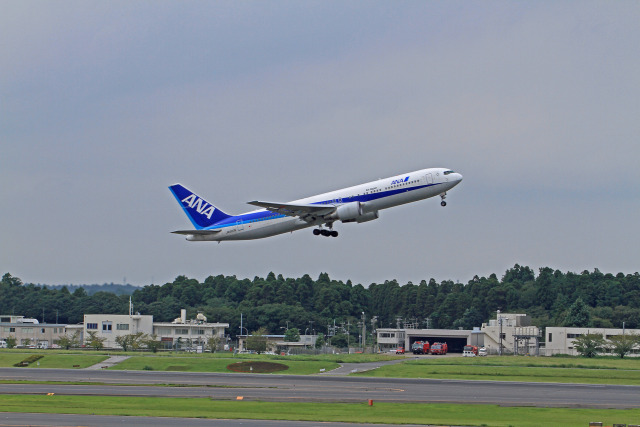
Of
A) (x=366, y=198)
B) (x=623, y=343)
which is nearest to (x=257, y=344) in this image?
(x=623, y=343)

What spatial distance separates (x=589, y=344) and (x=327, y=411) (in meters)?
78.0

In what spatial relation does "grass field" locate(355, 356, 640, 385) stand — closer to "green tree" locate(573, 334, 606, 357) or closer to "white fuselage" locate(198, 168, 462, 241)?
"green tree" locate(573, 334, 606, 357)

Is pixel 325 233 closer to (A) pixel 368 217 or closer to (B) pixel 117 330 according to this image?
(A) pixel 368 217

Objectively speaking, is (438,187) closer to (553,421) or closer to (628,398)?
(628,398)

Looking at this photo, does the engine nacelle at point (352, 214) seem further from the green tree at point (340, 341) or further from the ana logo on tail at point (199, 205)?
the green tree at point (340, 341)

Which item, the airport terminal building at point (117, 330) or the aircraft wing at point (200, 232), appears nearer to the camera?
the aircraft wing at point (200, 232)

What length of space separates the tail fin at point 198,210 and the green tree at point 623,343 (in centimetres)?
6212

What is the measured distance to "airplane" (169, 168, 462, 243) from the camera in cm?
7662

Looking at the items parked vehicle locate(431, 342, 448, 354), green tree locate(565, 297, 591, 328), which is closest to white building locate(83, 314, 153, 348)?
parked vehicle locate(431, 342, 448, 354)

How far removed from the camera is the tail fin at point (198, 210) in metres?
91.4

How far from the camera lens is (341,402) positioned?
196ft

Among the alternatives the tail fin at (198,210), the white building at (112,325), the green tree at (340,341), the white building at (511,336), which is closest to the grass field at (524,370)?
the tail fin at (198,210)

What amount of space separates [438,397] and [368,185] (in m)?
22.7

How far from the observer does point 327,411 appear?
5456cm
